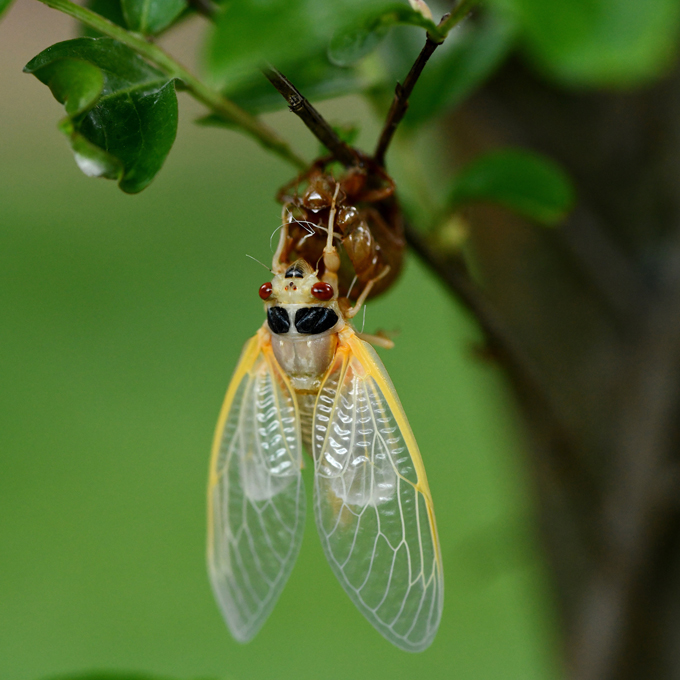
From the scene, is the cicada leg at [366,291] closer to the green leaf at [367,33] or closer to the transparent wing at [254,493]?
the transparent wing at [254,493]

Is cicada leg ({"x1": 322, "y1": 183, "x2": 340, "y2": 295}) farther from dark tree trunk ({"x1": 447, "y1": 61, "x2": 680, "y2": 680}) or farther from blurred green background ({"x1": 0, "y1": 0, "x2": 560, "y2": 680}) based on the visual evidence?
blurred green background ({"x1": 0, "y1": 0, "x2": 560, "y2": 680})

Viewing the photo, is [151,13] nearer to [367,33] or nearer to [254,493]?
[367,33]

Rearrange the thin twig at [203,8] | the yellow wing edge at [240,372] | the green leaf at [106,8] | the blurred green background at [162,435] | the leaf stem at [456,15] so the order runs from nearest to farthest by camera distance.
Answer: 1. the leaf stem at [456,15]
2. the thin twig at [203,8]
3. the green leaf at [106,8]
4. the yellow wing edge at [240,372]
5. the blurred green background at [162,435]

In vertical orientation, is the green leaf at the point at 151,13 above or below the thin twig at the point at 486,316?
above

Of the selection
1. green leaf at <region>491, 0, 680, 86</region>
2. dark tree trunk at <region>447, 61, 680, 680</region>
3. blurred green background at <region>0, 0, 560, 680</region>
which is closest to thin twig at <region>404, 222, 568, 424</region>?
dark tree trunk at <region>447, 61, 680, 680</region>

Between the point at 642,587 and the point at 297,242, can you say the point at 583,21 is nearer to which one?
the point at 297,242

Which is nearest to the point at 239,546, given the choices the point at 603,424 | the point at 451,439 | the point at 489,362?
the point at 489,362

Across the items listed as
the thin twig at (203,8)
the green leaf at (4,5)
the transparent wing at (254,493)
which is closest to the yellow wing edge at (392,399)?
the transparent wing at (254,493)
